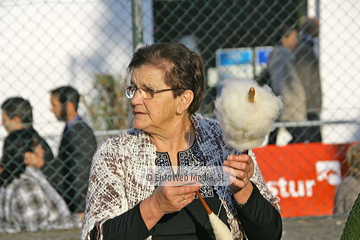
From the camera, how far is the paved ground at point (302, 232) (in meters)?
5.00

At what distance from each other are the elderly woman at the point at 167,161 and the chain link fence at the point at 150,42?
2056mm

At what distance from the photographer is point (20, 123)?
508 cm

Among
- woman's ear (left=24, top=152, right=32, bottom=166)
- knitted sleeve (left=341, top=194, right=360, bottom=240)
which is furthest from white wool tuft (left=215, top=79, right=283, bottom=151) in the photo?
woman's ear (left=24, top=152, right=32, bottom=166)

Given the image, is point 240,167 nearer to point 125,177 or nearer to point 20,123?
point 125,177

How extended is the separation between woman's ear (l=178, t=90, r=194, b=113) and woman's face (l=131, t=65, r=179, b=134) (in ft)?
0.24

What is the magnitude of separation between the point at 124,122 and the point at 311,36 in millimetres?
2109

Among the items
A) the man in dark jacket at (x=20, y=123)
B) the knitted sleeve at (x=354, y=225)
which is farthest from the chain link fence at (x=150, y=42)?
the knitted sleeve at (x=354, y=225)

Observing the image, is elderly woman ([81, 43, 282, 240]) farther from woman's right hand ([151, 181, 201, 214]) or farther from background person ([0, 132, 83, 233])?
background person ([0, 132, 83, 233])

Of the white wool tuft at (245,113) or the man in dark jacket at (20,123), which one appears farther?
the man in dark jacket at (20,123)

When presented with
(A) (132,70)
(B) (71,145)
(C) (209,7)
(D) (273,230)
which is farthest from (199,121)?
(C) (209,7)

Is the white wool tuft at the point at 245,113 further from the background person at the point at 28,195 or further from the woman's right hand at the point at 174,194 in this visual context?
the background person at the point at 28,195

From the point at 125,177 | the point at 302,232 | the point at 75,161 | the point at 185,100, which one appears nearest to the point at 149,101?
the point at 185,100

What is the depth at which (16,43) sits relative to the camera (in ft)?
16.6

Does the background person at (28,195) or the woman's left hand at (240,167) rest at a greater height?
the woman's left hand at (240,167)
